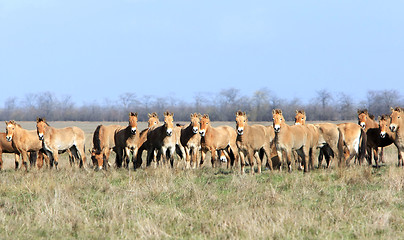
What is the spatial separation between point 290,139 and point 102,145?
23.0ft

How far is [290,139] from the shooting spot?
13.4 metres

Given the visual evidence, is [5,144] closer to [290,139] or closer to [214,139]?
[214,139]

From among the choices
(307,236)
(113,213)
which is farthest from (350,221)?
(113,213)

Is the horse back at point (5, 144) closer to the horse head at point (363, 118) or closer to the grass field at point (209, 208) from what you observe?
the grass field at point (209, 208)

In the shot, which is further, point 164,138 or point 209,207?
point 164,138

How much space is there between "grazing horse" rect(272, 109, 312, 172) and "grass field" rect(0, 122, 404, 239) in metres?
1.19

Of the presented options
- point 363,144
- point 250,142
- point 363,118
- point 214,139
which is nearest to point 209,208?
point 250,142

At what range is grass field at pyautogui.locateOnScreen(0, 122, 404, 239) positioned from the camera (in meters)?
7.30

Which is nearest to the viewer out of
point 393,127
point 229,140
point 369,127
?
point 393,127

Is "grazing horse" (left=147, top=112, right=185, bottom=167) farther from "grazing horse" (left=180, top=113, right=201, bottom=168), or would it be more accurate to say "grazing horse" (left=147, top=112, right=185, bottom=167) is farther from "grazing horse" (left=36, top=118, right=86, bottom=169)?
"grazing horse" (left=36, top=118, right=86, bottom=169)

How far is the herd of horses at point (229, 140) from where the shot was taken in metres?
13.9

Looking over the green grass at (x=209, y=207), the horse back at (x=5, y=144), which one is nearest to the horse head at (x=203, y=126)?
the green grass at (x=209, y=207)

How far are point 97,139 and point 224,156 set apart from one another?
18.5 feet

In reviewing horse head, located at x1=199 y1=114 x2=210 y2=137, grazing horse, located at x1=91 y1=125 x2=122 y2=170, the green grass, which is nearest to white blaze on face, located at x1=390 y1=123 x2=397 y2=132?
the green grass
